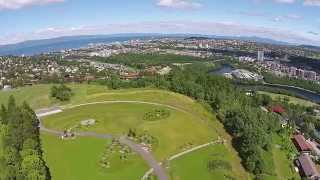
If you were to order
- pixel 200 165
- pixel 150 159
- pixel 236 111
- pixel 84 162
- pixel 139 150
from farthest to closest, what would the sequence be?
pixel 236 111 < pixel 139 150 < pixel 150 159 < pixel 200 165 < pixel 84 162

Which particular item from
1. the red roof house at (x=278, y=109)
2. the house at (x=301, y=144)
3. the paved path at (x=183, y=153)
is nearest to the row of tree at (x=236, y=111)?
the paved path at (x=183, y=153)

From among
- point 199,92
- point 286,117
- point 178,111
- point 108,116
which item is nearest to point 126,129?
point 108,116

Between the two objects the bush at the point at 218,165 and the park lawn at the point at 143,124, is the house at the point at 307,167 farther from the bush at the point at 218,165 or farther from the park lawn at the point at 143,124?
the park lawn at the point at 143,124

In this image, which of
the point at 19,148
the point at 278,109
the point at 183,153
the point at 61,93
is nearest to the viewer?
the point at 19,148

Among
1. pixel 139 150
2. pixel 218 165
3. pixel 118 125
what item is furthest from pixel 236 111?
pixel 139 150

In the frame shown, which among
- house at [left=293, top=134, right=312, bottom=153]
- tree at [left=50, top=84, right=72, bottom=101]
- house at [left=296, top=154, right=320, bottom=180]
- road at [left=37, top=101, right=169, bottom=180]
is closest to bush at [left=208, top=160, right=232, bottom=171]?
road at [left=37, top=101, right=169, bottom=180]

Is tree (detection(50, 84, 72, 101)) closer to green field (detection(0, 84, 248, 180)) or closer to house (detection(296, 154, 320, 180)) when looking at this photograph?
green field (detection(0, 84, 248, 180))

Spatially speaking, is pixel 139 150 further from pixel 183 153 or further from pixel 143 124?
pixel 143 124
